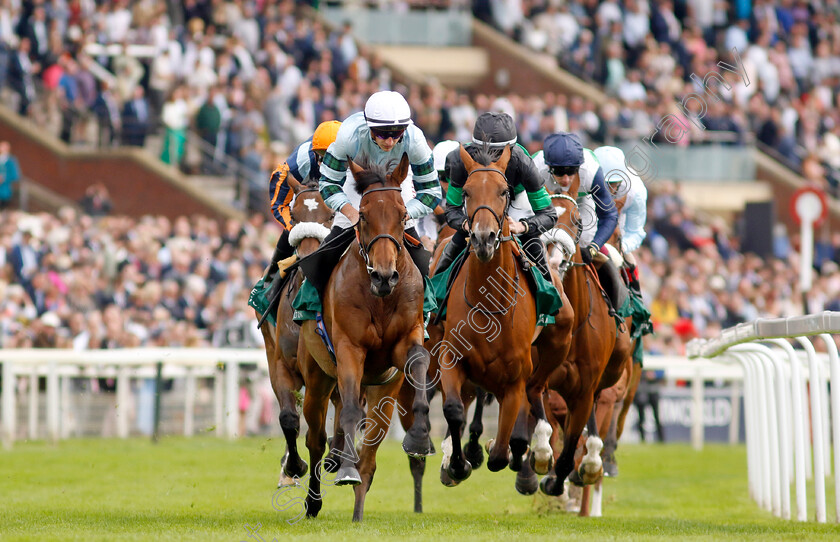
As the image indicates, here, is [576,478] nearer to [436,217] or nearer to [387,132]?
[436,217]

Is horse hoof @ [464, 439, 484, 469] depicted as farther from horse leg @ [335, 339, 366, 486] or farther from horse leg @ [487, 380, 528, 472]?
horse leg @ [335, 339, 366, 486]

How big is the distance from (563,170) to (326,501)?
3211 mm

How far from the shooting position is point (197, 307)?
17.5m

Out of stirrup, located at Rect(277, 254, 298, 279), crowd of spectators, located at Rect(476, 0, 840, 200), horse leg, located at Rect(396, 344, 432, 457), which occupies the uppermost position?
crowd of spectators, located at Rect(476, 0, 840, 200)

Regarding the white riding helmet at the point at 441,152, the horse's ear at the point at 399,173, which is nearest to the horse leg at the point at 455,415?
the horse's ear at the point at 399,173

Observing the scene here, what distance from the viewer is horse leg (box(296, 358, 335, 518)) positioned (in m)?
8.76

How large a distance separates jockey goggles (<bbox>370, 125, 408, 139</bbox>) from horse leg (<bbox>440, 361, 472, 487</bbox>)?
1.44 m

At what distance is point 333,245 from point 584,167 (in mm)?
2326

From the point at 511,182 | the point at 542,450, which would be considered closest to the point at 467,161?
the point at 511,182

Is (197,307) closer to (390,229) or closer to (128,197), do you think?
(128,197)

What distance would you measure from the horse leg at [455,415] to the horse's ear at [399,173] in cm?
122

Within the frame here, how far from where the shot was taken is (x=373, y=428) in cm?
849

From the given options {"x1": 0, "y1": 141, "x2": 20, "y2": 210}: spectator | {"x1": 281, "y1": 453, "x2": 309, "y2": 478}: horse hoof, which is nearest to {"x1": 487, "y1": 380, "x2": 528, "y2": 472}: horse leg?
A: {"x1": 281, "y1": 453, "x2": 309, "y2": 478}: horse hoof

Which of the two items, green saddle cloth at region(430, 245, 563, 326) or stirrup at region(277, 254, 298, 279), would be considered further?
stirrup at region(277, 254, 298, 279)
